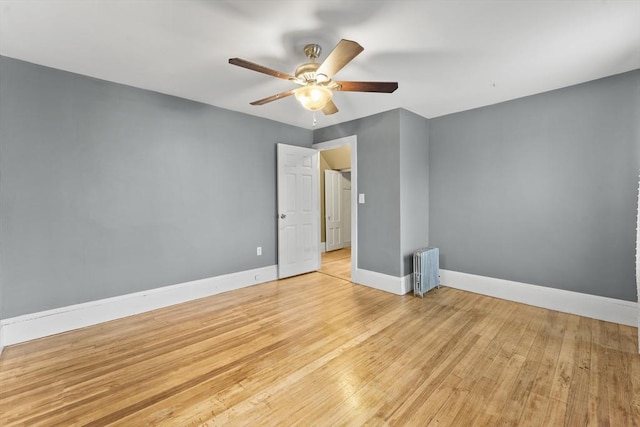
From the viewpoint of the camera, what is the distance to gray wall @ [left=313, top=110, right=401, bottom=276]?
3.75 metres

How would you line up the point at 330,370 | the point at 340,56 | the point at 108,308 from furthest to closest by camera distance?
the point at 108,308 < the point at 330,370 < the point at 340,56

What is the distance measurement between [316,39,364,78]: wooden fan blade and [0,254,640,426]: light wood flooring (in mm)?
2231

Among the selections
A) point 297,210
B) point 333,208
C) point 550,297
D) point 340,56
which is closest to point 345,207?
point 333,208

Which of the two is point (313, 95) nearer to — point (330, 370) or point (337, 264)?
point (330, 370)

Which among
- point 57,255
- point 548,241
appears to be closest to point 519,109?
point 548,241

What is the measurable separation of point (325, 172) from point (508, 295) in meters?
4.52

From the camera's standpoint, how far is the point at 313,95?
7.43 ft

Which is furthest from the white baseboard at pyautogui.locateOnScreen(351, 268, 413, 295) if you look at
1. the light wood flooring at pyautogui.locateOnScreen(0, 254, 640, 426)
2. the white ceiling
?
the white ceiling

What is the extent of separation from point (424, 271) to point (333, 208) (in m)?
3.59

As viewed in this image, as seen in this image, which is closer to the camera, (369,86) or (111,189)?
(369,86)

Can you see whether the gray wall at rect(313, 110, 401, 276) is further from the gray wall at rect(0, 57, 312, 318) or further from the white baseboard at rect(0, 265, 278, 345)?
the white baseboard at rect(0, 265, 278, 345)

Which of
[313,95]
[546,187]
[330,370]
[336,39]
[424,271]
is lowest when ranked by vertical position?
[330,370]

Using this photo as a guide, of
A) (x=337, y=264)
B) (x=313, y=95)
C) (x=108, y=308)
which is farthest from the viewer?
(x=337, y=264)

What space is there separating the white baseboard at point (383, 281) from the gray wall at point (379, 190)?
72mm
